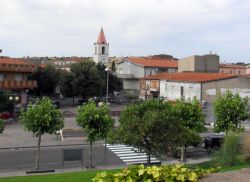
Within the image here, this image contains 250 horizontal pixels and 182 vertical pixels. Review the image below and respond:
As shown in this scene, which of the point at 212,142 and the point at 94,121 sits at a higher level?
the point at 94,121

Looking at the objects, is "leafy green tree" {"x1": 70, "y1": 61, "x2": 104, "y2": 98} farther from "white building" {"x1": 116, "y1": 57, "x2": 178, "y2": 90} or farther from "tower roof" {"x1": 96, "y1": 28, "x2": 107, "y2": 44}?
"tower roof" {"x1": 96, "y1": 28, "x2": 107, "y2": 44}

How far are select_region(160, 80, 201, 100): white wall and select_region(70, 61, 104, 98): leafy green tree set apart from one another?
1092cm

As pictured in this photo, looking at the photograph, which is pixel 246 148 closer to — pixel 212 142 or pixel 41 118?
pixel 212 142

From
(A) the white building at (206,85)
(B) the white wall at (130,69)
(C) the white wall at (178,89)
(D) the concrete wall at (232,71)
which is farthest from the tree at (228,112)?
(D) the concrete wall at (232,71)

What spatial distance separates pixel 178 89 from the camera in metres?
60.8

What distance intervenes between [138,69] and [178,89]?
1425 inches

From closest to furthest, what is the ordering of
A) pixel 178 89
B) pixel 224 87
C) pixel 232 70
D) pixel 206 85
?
pixel 206 85
pixel 224 87
pixel 178 89
pixel 232 70

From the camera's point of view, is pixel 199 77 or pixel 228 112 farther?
pixel 199 77

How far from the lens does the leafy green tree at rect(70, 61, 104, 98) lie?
72.0 meters

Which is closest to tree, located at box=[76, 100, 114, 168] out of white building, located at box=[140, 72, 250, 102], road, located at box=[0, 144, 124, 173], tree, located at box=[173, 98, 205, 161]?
road, located at box=[0, 144, 124, 173]

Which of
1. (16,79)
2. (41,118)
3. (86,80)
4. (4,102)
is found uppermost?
(86,80)

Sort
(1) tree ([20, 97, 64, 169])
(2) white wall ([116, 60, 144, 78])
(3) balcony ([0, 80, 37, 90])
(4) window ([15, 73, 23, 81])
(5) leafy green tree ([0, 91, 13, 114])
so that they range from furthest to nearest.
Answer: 1. (2) white wall ([116, 60, 144, 78])
2. (4) window ([15, 73, 23, 81])
3. (3) balcony ([0, 80, 37, 90])
4. (5) leafy green tree ([0, 91, 13, 114])
5. (1) tree ([20, 97, 64, 169])

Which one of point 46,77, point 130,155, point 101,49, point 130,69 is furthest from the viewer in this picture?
point 101,49

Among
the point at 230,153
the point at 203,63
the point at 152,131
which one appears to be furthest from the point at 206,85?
the point at 230,153
